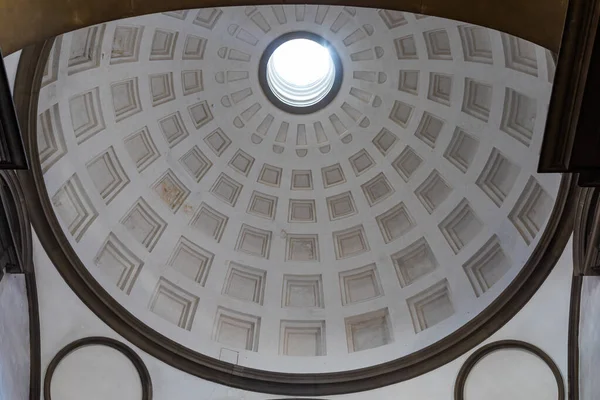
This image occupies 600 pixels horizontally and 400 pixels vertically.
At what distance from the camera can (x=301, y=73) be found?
18266 mm

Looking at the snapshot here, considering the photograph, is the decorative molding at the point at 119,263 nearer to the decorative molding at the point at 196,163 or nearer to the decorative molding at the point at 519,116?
the decorative molding at the point at 196,163

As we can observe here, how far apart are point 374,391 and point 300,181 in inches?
224

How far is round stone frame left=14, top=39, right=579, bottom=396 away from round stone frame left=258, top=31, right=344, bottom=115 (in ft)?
21.0

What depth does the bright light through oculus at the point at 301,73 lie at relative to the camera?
17.0m

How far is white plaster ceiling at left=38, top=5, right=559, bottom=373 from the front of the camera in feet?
44.4

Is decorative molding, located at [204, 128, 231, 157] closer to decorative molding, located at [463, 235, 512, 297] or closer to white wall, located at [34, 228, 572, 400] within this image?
white wall, located at [34, 228, 572, 400]

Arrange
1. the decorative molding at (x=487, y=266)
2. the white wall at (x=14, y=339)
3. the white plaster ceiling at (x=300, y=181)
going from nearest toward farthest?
the white wall at (x=14, y=339) < the white plaster ceiling at (x=300, y=181) < the decorative molding at (x=487, y=266)

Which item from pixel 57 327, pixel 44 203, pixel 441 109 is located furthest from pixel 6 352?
pixel 441 109

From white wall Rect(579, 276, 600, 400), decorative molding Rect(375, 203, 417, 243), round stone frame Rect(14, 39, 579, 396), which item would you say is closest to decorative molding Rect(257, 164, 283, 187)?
decorative molding Rect(375, 203, 417, 243)

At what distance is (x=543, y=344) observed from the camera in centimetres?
1312

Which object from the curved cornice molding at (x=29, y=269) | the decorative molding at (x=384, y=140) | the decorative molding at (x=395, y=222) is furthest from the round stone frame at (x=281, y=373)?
the decorative molding at (x=384, y=140)

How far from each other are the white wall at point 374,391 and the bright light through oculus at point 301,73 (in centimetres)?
723

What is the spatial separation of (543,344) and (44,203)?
10172mm

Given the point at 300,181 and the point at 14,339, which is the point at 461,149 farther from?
the point at 14,339
